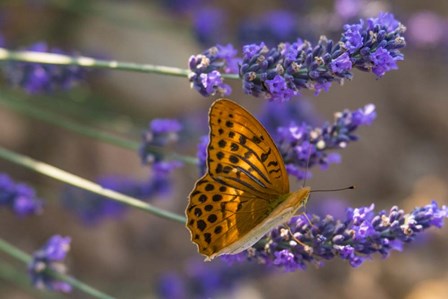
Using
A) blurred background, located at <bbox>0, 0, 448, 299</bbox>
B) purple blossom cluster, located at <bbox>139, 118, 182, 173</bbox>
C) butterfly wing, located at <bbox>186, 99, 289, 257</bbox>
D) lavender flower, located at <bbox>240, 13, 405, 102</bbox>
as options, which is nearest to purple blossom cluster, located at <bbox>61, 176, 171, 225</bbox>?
blurred background, located at <bbox>0, 0, 448, 299</bbox>

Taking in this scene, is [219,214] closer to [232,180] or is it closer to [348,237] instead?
[232,180]

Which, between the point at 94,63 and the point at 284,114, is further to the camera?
the point at 284,114

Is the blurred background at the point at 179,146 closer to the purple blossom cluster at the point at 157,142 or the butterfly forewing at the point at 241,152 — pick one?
the purple blossom cluster at the point at 157,142

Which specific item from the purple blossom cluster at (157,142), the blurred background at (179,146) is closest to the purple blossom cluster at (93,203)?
the blurred background at (179,146)

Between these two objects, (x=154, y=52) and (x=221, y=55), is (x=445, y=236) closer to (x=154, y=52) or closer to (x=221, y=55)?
(x=154, y=52)

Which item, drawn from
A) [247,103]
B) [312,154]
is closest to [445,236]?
[247,103]

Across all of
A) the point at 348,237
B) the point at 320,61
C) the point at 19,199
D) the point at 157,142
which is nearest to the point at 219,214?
the point at 348,237

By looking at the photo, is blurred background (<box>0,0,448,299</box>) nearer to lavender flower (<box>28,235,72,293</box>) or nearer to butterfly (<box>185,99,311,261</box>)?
lavender flower (<box>28,235,72,293</box>)
